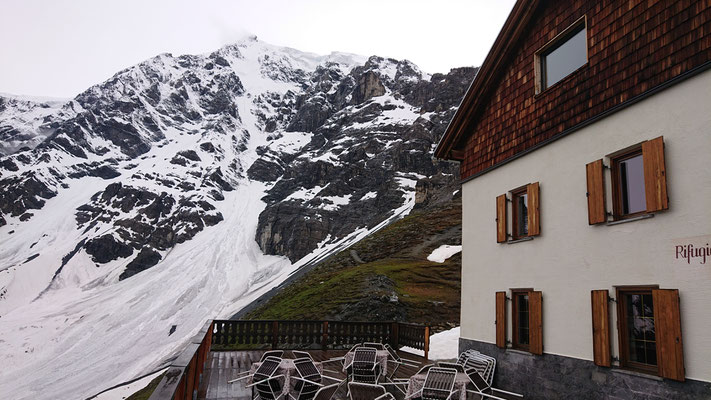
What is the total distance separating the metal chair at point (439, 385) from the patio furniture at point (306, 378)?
195 centimetres

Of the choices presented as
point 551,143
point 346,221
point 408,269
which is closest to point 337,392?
point 551,143

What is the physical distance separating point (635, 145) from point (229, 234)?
11831cm

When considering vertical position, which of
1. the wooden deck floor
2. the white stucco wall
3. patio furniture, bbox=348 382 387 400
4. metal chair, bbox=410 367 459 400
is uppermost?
the white stucco wall

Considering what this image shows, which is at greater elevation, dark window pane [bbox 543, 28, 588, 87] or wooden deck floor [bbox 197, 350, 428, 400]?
dark window pane [bbox 543, 28, 588, 87]

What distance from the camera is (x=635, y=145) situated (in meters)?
8.09

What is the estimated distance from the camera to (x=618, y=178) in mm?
8562

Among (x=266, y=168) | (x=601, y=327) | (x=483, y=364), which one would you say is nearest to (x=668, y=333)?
(x=601, y=327)

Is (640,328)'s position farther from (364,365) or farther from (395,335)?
(395,335)

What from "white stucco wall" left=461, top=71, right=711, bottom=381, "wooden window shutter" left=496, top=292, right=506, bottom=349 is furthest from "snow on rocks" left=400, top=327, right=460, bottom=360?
"wooden window shutter" left=496, top=292, right=506, bottom=349

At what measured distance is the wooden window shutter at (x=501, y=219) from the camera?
11.7 meters

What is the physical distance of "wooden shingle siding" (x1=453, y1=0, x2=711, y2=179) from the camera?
756cm

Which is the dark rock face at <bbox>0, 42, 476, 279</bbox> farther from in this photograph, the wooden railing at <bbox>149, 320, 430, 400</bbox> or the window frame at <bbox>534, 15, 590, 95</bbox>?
the window frame at <bbox>534, 15, 590, 95</bbox>

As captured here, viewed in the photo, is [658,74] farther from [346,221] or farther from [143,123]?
[143,123]

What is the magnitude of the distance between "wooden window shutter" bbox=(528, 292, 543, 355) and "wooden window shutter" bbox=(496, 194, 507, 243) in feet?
6.18
